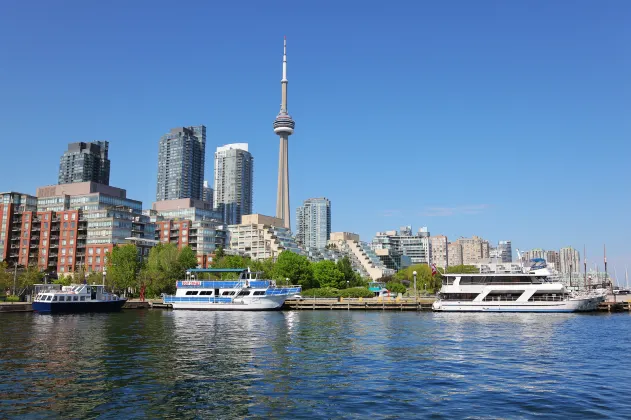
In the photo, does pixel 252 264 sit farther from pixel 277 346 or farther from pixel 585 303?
pixel 277 346

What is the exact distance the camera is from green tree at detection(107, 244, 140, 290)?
133500 millimetres

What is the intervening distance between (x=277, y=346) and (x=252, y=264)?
108119 mm

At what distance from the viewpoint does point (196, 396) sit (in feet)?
93.4

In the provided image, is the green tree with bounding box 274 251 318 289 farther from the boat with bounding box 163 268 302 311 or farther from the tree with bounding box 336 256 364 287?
the boat with bounding box 163 268 302 311

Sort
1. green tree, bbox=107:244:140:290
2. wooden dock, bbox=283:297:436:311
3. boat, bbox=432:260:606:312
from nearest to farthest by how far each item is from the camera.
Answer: boat, bbox=432:260:606:312 → wooden dock, bbox=283:297:436:311 → green tree, bbox=107:244:140:290

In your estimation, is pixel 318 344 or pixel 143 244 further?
pixel 143 244

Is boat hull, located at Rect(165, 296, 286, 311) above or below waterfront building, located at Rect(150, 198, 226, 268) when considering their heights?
below

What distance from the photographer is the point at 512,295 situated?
9606 centimetres

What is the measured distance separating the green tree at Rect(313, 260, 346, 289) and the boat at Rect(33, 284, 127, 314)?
209 feet

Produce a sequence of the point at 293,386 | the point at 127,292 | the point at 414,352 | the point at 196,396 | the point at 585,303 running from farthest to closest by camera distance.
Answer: the point at 127,292, the point at 585,303, the point at 414,352, the point at 293,386, the point at 196,396

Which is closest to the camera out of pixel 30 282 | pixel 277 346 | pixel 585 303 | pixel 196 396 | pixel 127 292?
pixel 196 396

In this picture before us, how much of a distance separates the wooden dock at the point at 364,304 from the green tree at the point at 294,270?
28.3m

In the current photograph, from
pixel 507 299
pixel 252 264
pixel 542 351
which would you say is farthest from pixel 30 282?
pixel 542 351

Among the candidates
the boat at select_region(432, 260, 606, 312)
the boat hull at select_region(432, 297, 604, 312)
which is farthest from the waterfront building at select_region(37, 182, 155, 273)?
the boat at select_region(432, 260, 606, 312)
